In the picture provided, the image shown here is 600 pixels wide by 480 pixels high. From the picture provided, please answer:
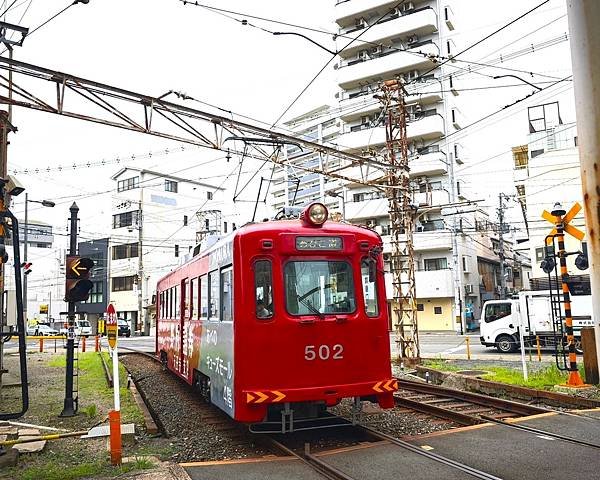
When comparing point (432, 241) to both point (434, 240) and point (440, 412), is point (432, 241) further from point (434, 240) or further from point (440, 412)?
point (440, 412)

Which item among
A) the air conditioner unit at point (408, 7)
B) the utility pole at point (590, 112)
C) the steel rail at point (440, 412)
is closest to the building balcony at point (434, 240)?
the air conditioner unit at point (408, 7)

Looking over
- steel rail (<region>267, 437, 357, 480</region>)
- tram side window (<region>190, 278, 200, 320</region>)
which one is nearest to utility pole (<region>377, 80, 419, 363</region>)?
tram side window (<region>190, 278, 200, 320</region>)

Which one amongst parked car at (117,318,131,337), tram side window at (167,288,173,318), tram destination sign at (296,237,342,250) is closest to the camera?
tram destination sign at (296,237,342,250)

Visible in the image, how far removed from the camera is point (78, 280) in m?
9.34

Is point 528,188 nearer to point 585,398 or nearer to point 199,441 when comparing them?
point 585,398

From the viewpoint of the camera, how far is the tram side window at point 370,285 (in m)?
7.52

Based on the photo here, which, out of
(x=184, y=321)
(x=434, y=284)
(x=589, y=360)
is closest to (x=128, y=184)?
(x=434, y=284)

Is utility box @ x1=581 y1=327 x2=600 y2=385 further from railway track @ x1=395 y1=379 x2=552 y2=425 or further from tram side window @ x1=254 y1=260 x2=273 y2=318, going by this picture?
tram side window @ x1=254 y1=260 x2=273 y2=318

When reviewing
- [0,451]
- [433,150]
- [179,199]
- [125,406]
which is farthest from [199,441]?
[179,199]

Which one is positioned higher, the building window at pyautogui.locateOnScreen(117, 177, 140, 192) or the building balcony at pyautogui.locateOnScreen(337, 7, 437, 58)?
the building balcony at pyautogui.locateOnScreen(337, 7, 437, 58)

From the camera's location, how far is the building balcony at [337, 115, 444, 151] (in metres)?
37.4

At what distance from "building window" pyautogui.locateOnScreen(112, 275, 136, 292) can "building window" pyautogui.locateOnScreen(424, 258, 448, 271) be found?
28.1 metres

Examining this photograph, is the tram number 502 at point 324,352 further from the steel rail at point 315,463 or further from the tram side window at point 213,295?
the tram side window at point 213,295

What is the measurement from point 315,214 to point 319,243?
441 millimetres
